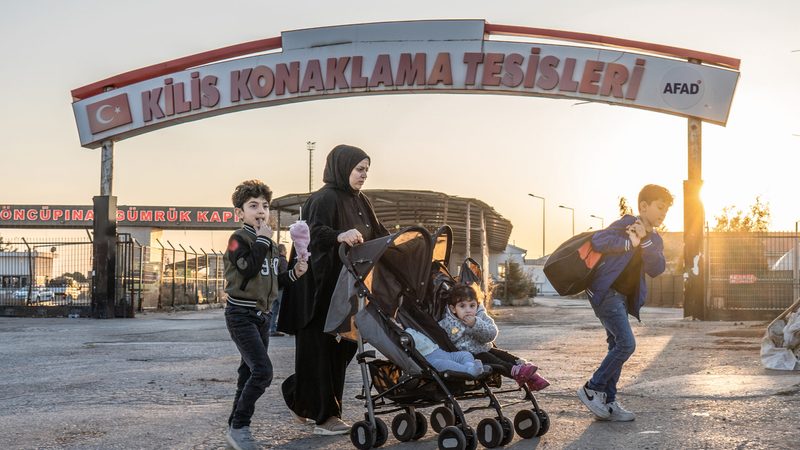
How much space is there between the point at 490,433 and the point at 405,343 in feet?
2.38

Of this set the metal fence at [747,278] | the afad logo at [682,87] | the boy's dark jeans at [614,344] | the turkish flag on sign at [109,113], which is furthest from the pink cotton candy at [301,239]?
the turkish flag on sign at [109,113]

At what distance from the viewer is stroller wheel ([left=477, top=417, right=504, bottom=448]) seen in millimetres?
5730

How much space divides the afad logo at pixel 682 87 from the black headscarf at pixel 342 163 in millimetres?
Result: 15593

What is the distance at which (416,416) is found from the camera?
629 cm

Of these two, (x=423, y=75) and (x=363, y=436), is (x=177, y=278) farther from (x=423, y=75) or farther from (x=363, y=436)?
(x=363, y=436)

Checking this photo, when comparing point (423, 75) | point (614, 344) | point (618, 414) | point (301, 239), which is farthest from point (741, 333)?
point (301, 239)

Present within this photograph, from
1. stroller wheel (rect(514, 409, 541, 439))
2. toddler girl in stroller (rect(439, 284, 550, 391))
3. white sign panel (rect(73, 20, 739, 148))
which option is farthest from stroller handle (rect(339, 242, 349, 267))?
white sign panel (rect(73, 20, 739, 148))

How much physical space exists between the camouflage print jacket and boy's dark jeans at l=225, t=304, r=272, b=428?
1.16 m

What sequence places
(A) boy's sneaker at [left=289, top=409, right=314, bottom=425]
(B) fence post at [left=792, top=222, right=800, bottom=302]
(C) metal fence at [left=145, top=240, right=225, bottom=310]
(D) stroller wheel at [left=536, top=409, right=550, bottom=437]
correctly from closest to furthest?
(D) stroller wheel at [left=536, top=409, right=550, bottom=437], (A) boy's sneaker at [left=289, top=409, right=314, bottom=425], (B) fence post at [left=792, top=222, right=800, bottom=302], (C) metal fence at [left=145, top=240, right=225, bottom=310]

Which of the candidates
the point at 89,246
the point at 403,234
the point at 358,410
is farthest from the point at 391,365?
the point at 89,246

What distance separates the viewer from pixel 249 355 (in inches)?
224

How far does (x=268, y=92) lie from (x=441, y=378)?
55.8 feet

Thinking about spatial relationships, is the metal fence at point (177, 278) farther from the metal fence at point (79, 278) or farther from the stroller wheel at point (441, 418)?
the stroller wheel at point (441, 418)

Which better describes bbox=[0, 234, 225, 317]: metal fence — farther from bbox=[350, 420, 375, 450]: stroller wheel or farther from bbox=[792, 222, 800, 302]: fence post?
bbox=[350, 420, 375, 450]: stroller wheel
